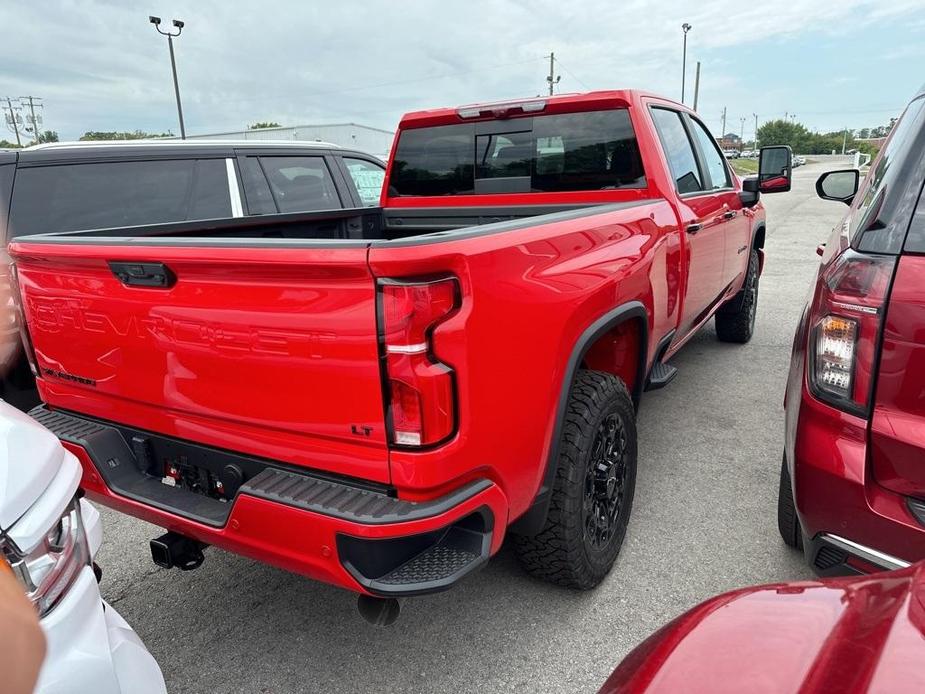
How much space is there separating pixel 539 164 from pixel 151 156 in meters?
2.81

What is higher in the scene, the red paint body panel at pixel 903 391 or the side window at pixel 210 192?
the side window at pixel 210 192

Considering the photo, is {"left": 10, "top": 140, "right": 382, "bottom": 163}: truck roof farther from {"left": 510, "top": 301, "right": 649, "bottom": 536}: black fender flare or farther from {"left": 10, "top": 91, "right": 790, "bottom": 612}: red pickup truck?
{"left": 510, "top": 301, "right": 649, "bottom": 536}: black fender flare

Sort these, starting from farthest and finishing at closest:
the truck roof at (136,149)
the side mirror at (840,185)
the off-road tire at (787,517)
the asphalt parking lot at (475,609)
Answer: the truck roof at (136,149) < the side mirror at (840,185) < the off-road tire at (787,517) < the asphalt parking lot at (475,609)

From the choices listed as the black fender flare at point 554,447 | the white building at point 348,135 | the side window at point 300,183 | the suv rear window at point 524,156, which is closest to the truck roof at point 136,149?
the side window at point 300,183

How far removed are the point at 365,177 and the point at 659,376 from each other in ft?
14.4

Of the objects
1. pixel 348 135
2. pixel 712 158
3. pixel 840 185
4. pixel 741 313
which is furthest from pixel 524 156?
pixel 348 135

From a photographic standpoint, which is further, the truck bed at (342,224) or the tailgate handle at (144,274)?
the truck bed at (342,224)

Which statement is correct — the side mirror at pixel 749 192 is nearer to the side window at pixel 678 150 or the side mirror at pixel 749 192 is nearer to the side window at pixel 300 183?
the side window at pixel 678 150

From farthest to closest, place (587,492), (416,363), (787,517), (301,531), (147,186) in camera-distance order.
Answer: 1. (147,186)
2. (787,517)
3. (587,492)
4. (301,531)
5. (416,363)

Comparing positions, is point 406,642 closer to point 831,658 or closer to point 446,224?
point 831,658

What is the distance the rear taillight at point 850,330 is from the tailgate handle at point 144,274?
6.35ft

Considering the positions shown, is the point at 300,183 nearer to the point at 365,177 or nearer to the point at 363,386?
the point at 365,177

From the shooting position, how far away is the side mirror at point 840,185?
377 centimetres

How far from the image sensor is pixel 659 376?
3475mm
